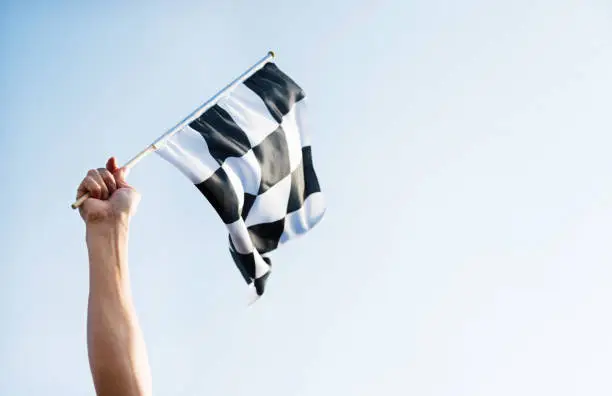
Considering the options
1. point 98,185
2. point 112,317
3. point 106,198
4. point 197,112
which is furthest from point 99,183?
point 197,112

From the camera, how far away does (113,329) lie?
294cm

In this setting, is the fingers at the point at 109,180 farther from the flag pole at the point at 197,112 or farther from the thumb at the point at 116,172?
the flag pole at the point at 197,112

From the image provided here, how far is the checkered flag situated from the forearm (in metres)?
3.65

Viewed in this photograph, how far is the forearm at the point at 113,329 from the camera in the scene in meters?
2.82

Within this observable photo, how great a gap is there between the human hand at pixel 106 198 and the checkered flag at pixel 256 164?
2298 millimetres

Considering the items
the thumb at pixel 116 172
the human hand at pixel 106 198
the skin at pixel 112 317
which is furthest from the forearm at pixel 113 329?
the thumb at pixel 116 172

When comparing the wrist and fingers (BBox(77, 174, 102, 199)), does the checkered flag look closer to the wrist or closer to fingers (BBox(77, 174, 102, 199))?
fingers (BBox(77, 174, 102, 199))

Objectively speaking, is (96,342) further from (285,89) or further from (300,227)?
(285,89)

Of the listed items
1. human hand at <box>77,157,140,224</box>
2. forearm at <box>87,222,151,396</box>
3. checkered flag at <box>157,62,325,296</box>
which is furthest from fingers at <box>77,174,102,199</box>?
checkered flag at <box>157,62,325,296</box>

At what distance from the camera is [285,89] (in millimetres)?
8422

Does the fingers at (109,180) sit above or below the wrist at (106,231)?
above

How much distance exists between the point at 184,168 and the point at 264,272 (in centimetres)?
141

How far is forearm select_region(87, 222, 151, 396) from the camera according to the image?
111 inches

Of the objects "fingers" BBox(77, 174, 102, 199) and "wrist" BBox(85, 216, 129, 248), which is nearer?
"wrist" BBox(85, 216, 129, 248)
